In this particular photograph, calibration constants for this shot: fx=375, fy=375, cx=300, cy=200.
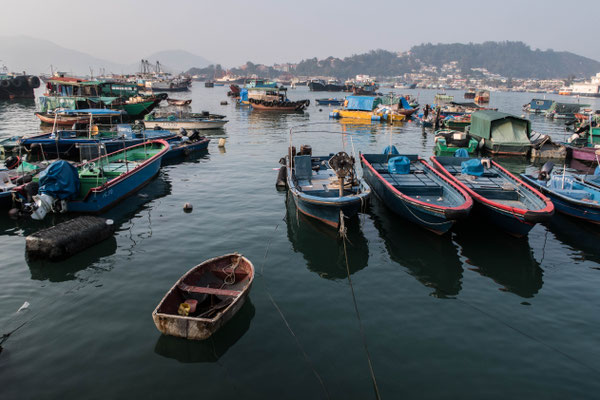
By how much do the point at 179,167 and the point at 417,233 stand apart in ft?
56.2

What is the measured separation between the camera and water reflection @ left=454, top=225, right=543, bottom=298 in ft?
37.9

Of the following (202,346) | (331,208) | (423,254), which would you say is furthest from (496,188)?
(202,346)

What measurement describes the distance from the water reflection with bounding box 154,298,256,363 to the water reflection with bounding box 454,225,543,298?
26.4 ft

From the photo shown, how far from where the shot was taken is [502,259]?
13.0m

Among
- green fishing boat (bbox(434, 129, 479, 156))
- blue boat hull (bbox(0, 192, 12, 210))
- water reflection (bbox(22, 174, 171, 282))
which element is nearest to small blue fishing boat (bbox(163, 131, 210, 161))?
water reflection (bbox(22, 174, 171, 282))

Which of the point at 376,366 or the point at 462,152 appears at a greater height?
the point at 462,152

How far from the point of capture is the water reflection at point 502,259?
37.9 feet

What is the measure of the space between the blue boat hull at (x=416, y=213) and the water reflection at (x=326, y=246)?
1757 mm

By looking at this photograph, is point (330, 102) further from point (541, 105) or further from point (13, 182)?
point (13, 182)

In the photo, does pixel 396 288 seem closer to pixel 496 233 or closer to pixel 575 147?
pixel 496 233

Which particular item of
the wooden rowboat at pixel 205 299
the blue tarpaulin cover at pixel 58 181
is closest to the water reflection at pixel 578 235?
the wooden rowboat at pixel 205 299

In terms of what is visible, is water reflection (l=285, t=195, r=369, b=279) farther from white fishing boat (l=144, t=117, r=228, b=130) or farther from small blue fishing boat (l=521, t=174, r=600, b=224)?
white fishing boat (l=144, t=117, r=228, b=130)

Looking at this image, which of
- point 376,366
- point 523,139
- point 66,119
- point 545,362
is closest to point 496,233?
point 545,362

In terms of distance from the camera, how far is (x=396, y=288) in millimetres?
11086
